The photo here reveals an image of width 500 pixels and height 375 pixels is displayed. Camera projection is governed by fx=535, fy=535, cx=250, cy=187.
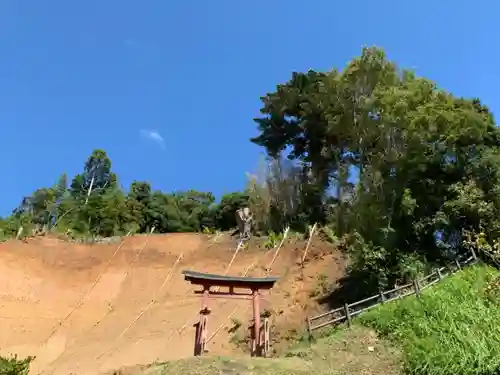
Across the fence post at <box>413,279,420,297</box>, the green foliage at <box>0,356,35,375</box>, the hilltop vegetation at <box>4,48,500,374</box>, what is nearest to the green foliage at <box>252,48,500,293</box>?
the hilltop vegetation at <box>4,48,500,374</box>

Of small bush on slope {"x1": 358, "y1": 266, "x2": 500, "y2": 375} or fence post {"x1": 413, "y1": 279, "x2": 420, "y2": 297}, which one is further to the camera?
fence post {"x1": 413, "y1": 279, "x2": 420, "y2": 297}

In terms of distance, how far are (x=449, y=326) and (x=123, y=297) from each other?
44.5 ft

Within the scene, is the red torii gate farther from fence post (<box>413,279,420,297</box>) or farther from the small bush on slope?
fence post (<box>413,279,420,297</box>)

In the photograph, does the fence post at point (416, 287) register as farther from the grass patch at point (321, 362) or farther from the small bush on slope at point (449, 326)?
the grass patch at point (321, 362)

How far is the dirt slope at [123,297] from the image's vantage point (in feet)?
57.2

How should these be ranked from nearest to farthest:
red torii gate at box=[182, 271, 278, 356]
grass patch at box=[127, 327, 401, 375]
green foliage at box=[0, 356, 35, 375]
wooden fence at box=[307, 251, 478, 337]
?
green foliage at box=[0, 356, 35, 375] < grass patch at box=[127, 327, 401, 375] < red torii gate at box=[182, 271, 278, 356] < wooden fence at box=[307, 251, 478, 337]

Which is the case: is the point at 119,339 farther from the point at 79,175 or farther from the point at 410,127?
the point at 79,175

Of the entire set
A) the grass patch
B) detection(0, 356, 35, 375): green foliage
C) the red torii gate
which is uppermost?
the red torii gate

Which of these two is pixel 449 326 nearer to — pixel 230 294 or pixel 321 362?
pixel 321 362

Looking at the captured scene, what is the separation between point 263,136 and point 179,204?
30.1ft

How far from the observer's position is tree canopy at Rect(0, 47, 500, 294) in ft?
49.3

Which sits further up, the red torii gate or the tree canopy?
the tree canopy

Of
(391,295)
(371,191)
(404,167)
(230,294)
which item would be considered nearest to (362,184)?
(371,191)

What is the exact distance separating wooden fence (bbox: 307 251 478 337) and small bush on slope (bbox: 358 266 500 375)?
0.36 metres
